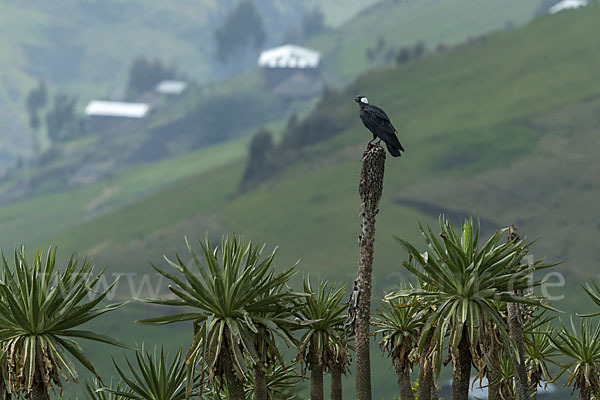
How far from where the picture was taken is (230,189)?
188 meters

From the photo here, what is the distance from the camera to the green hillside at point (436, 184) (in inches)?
5310

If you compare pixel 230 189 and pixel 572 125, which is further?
pixel 230 189

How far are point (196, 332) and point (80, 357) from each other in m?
3.16

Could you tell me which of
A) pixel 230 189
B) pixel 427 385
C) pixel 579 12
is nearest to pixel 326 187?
pixel 230 189

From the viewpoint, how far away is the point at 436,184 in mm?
150375

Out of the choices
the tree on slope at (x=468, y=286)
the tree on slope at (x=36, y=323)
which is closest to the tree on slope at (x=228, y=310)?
the tree on slope at (x=36, y=323)

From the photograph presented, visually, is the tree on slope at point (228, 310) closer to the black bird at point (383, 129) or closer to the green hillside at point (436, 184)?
the black bird at point (383, 129)

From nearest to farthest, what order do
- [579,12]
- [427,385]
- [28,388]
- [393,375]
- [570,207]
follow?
[28,388] < [427,385] < [393,375] < [570,207] < [579,12]

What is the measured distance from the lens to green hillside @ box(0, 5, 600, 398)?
443 feet

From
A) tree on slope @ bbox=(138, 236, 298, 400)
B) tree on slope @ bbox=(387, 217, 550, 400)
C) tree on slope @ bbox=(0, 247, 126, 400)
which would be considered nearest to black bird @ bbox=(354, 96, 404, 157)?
tree on slope @ bbox=(387, 217, 550, 400)

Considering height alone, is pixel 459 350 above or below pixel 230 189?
below

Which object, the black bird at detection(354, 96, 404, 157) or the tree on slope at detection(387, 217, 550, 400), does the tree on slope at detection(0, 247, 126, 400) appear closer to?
the black bird at detection(354, 96, 404, 157)

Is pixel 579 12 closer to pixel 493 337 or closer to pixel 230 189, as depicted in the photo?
pixel 230 189

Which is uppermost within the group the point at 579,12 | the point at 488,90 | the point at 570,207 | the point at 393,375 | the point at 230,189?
the point at 579,12
